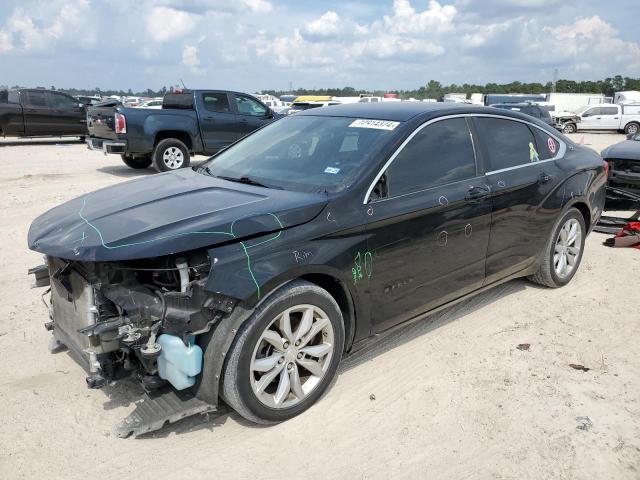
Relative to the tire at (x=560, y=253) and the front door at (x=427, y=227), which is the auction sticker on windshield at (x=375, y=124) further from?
the tire at (x=560, y=253)

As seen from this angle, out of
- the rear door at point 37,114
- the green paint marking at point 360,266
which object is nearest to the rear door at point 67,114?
the rear door at point 37,114

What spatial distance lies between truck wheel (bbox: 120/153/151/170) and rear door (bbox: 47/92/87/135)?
6890 mm

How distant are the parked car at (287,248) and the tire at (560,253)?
53 cm

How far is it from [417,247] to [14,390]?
8.95 feet

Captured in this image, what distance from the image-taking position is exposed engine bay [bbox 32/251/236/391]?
281 centimetres

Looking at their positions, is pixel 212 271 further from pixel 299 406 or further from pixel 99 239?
pixel 299 406

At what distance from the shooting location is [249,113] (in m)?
13.2

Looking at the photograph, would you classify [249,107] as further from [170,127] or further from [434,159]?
[434,159]

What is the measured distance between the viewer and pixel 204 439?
3047 millimetres

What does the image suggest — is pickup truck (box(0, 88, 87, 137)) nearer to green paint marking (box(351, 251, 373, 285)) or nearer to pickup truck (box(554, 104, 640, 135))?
green paint marking (box(351, 251, 373, 285))

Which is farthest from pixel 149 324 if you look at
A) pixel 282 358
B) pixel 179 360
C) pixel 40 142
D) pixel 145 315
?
pixel 40 142

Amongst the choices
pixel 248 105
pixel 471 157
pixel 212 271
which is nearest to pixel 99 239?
pixel 212 271

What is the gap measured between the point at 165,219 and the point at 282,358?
40.1 inches

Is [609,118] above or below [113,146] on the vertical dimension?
above
